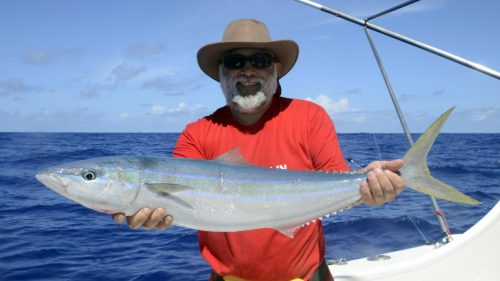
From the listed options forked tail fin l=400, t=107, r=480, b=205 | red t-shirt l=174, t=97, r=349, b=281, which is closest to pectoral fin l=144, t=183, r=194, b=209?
red t-shirt l=174, t=97, r=349, b=281

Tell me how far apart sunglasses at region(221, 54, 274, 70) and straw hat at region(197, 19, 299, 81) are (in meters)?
0.10

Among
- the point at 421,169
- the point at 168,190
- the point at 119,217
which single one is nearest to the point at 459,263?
the point at 421,169

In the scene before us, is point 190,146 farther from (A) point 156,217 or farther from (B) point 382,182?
(B) point 382,182

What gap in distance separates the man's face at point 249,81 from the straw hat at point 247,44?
0.10 m

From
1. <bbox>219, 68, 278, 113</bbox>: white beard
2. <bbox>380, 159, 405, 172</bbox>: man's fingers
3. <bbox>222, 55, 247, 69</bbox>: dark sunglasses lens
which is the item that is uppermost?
<bbox>222, 55, 247, 69</bbox>: dark sunglasses lens

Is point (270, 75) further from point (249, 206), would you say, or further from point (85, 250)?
point (85, 250)

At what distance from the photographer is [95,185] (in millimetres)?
3100

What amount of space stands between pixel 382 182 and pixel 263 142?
1086mm

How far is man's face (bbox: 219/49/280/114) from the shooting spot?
391cm

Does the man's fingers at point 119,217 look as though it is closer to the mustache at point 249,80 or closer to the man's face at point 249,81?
the man's face at point 249,81

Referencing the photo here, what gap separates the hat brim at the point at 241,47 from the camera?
3992mm

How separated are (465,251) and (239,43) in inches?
139

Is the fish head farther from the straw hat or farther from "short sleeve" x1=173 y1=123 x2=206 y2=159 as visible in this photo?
the straw hat

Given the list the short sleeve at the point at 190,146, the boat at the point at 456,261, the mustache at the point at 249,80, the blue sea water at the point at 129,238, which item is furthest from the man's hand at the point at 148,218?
the blue sea water at the point at 129,238
